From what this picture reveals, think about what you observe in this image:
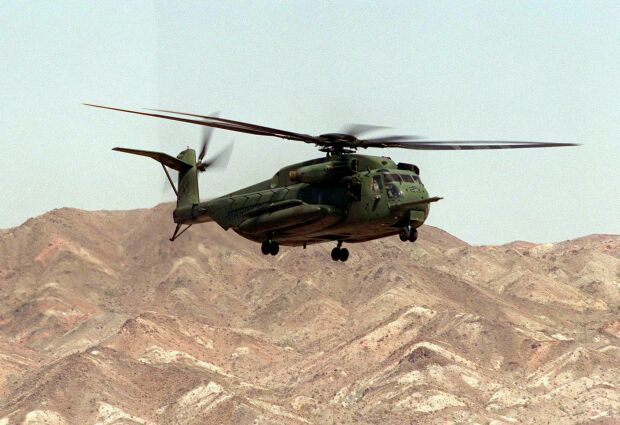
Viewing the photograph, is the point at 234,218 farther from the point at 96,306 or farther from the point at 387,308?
the point at 96,306

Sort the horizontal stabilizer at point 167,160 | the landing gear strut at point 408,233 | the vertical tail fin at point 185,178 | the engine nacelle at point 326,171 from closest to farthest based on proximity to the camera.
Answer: the landing gear strut at point 408,233 < the engine nacelle at point 326,171 < the horizontal stabilizer at point 167,160 < the vertical tail fin at point 185,178

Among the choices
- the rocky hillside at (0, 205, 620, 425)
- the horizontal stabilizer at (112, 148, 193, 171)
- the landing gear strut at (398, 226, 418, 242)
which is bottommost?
the rocky hillside at (0, 205, 620, 425)

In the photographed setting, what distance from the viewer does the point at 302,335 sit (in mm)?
164125

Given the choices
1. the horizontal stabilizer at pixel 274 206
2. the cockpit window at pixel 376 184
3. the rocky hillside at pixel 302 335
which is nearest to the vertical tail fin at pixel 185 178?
the horizontal stabilizer at pixel 274 206

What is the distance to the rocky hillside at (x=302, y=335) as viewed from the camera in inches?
4515

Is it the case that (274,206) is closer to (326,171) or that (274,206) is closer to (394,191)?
(326,171)

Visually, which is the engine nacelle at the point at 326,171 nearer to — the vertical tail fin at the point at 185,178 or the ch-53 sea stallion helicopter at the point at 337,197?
the ch-53 sea stallion helicopter at the point at 337,197

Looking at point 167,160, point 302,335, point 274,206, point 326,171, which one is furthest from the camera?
point 302,335

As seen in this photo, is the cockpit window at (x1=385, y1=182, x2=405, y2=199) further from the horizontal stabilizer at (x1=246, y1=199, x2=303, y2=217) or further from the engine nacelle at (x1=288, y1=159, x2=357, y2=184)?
the horizontal stabilizer at (x1=246, y1=199, x2=303, y2=217)

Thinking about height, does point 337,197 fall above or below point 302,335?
above

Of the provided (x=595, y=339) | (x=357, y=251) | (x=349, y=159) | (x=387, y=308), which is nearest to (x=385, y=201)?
(x=349, y=159)

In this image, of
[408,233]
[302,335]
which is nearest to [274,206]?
[408,233]

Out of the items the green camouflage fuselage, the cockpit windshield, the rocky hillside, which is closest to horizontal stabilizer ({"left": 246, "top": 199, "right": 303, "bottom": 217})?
the green camouflage fuselage

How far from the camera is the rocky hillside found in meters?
115
